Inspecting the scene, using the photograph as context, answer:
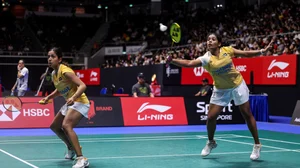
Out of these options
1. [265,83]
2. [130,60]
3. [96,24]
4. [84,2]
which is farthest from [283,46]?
[84,2]

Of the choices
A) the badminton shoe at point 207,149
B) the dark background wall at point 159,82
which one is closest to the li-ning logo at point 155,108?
the dark background wall at point 159,82

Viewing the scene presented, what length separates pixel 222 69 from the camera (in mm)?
7918

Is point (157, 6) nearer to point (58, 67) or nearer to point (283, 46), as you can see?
point (283, 46)

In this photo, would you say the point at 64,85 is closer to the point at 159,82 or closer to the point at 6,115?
the point at 6,115

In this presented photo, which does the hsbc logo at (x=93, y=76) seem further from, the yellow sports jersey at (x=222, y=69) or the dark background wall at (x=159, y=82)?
the yellow sports jersey at (x=222, y=69)

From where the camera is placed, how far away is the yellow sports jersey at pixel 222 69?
26.0 feet

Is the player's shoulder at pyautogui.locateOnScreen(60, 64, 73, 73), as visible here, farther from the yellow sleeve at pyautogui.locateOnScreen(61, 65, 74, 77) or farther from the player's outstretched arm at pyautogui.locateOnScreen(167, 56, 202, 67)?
the player's outstretched arm at pyautogui.locateOnScreen(167, 56, 202, 67)

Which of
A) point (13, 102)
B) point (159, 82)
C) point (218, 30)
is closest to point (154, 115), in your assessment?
point (13, 102)

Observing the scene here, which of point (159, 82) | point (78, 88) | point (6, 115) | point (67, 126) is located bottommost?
point (6, 115)

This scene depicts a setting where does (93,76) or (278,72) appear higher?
(278,72)

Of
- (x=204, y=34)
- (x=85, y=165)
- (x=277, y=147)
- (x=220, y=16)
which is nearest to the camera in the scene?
(x=85, y=165)

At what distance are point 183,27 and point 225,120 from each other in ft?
64.7

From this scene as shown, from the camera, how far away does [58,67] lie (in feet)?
23.6

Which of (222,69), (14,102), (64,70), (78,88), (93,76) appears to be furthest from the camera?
A: (93,76)
